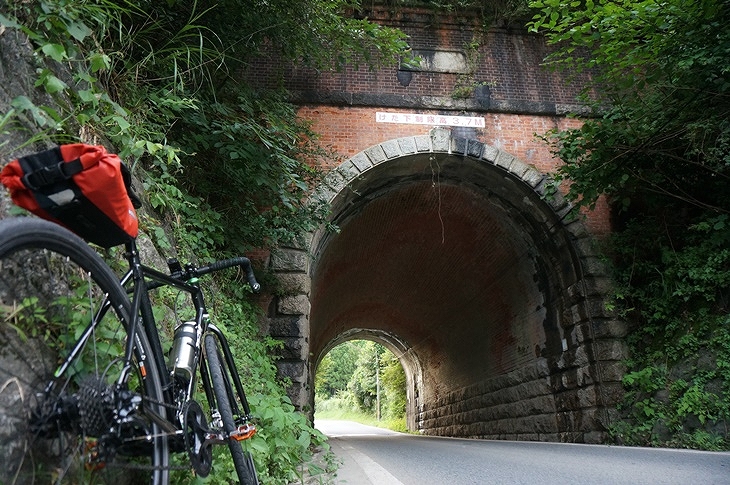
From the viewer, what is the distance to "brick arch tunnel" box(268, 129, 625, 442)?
7863 mm

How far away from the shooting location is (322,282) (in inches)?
417

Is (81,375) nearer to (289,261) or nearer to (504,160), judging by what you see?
(289,261)

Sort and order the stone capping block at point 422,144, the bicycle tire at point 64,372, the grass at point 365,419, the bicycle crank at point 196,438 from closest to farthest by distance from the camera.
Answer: the bicycle tire at point 64,372 < the bicycle crank at point 196,438 < the stone capping block at point 422,144 < the grass at point 365,419

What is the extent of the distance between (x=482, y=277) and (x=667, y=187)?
425cm

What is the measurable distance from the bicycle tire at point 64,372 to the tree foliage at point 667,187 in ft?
21.0

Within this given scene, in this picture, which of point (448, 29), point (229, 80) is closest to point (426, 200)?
point (448, 29)

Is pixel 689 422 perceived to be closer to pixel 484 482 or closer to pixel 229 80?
pixel 484 482

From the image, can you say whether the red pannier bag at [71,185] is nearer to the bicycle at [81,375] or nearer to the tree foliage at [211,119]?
the bicycle at [81,375]

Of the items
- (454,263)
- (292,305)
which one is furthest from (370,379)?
(292,305)

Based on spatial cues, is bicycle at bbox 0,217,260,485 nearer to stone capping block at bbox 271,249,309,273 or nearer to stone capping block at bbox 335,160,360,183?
stone capping block at bbox 271,249,309,273

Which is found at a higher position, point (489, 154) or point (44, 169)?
point (489, 154)

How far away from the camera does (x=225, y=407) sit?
7.42 feet

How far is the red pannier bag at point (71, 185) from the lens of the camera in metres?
1.50

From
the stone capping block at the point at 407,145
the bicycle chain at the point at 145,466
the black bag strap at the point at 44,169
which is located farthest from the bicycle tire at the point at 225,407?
the stone capping block at the point at 407,145
